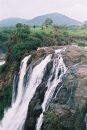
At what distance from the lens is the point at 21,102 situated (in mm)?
23703

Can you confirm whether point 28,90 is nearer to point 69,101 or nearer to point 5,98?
point 5,98

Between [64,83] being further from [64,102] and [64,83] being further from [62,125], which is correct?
[62,125]

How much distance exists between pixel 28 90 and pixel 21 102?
45.4 inches

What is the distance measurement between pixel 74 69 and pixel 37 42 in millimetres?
10228

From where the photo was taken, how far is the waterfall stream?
65.0 feet

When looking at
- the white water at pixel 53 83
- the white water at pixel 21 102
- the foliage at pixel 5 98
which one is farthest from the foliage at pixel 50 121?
the foliage at pixel 5 98

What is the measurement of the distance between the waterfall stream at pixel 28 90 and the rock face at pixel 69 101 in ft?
1.43

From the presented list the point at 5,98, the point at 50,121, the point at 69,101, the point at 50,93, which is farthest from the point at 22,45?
the point at 50,121

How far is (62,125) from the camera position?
56.4 ft

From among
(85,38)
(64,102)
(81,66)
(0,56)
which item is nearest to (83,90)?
(64,102)

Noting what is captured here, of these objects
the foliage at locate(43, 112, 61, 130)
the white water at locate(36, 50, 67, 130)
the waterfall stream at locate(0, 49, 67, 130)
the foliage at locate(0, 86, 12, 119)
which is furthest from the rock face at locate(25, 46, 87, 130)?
the foliage at locate(0, 86, 12, 119)

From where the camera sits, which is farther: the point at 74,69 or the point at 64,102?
the point at 74,69

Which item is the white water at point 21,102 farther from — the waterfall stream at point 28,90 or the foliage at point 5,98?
the foliage at point 5,98

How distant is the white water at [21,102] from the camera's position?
2166cm
